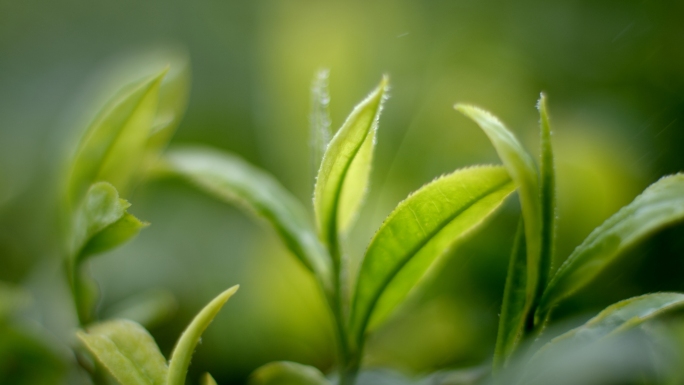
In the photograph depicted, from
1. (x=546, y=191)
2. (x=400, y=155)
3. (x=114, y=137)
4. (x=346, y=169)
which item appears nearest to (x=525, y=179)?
(x=546, y=191)

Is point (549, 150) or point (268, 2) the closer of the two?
point (549, 150)

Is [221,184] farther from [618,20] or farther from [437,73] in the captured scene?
[618,20]

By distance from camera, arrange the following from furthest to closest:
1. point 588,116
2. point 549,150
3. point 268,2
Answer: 1. point 268,2
2. point 588,116
3. point 549,150

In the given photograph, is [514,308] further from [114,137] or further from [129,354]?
[114,137]

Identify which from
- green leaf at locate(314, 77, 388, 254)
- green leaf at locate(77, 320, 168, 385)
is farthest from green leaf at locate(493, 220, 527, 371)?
green leaf at locate(77, 320, 168, 385)

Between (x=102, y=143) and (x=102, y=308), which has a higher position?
(x=102, y=143)

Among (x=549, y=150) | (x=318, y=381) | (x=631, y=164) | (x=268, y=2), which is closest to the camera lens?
(x=549, y=150)

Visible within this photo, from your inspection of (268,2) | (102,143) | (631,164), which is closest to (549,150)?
(102,143)

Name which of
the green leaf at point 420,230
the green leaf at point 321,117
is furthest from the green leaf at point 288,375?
the green leaf at point 321,117
